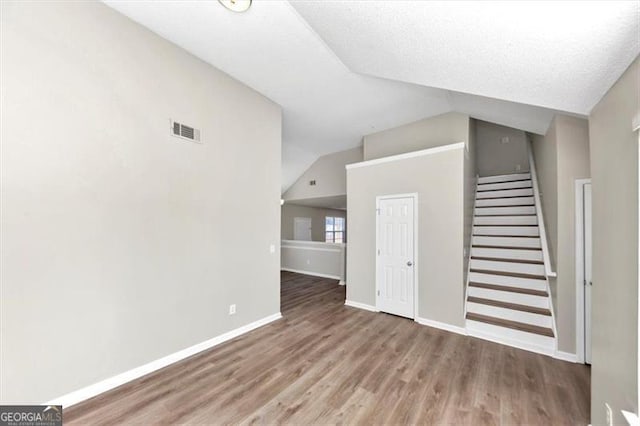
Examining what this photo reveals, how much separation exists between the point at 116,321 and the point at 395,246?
3.73 metres

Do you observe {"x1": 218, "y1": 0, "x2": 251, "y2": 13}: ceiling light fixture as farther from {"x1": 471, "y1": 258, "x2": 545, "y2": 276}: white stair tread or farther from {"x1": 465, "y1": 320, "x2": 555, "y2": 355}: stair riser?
{"x1": 471, "y1": 258, "x2": 545, "y2": 276}: white stair tread

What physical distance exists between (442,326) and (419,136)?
335 cm

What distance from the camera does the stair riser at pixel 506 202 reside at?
474 cm

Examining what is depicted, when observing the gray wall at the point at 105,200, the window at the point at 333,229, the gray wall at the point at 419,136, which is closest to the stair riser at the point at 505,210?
the gray wall at the point at 419,136

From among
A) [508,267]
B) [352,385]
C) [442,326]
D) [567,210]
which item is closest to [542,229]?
[508,267]

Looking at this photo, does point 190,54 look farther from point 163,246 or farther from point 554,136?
point 554,136

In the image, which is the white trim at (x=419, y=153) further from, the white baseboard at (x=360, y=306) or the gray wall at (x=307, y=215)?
the gray wall at (x=307, y=215)

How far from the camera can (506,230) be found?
436cm

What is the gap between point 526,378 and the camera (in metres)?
2.43

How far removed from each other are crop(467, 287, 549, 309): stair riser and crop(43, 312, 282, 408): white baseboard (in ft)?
11.2

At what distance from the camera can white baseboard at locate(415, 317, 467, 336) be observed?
3447 mm

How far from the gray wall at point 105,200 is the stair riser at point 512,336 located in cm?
327

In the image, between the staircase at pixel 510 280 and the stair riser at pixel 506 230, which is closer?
the staircase at pixel 510 280

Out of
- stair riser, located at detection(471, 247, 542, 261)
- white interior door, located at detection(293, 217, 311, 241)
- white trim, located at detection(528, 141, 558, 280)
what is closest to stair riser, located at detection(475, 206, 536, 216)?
white trim, located at detection(528, 141, 558, 280)
